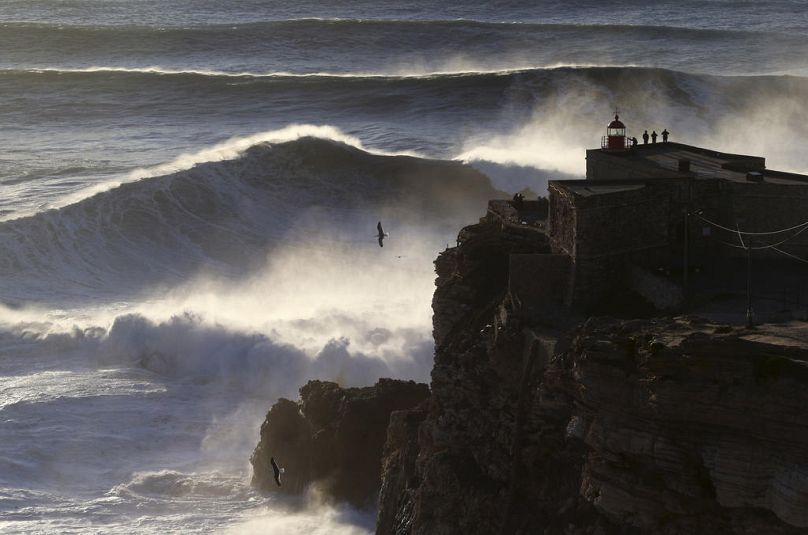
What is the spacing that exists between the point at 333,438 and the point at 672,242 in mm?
7225

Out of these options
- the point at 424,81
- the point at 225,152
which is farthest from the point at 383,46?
the point at 225,152

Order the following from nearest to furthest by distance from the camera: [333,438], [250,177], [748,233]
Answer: [748,233], [333,438], [250,177]

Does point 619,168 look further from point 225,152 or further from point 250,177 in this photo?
point 225,152

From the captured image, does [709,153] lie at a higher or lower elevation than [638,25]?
lower

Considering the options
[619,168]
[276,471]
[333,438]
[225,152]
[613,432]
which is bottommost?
[276,471]

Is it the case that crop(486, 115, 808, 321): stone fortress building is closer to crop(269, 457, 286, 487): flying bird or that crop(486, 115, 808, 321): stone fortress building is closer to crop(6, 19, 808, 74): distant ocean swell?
crop(269, 457, 286, 487): flying bird

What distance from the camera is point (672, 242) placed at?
894 inches

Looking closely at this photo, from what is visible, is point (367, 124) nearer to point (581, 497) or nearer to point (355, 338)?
point (355, 338)

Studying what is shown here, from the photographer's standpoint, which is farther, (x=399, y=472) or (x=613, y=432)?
(x=399, y=472)

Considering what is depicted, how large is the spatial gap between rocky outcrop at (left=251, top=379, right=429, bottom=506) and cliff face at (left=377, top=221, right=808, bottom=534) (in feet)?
11.9

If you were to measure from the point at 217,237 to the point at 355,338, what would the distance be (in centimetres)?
1284

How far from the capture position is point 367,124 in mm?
59375

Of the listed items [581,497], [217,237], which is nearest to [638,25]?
[217,237]

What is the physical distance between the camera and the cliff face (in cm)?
1487
